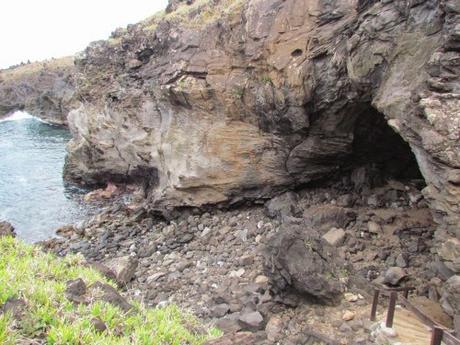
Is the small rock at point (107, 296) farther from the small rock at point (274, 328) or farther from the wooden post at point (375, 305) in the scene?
the wooden post at point (375, 305)

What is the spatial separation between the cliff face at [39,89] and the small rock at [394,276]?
6047 cm

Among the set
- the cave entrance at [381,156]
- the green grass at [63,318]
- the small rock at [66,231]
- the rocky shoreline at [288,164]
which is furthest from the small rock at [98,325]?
the small rock at [66,231]

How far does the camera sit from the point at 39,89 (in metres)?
75.2

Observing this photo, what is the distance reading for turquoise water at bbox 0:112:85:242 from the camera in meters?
24.4

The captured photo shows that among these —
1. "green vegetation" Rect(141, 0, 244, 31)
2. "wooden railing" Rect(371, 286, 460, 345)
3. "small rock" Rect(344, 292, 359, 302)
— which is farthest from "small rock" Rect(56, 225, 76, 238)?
"wooden railing" Rect(371, 286, 460, 345)

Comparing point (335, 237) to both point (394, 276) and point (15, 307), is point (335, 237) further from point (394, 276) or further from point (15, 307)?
point (15, 307)

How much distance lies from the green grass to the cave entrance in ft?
35.7

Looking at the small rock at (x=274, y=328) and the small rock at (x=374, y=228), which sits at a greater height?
the small rock at (x=374, y=228)

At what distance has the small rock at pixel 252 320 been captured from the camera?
10195 millimetres

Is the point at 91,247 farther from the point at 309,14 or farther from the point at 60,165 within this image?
the point at 60,165

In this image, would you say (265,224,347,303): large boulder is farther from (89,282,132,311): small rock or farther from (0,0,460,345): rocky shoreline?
(89,282,132,311): small rock

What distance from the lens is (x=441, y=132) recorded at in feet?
28.6

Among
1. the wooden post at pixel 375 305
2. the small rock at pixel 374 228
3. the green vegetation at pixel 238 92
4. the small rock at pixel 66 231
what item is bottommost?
the small rock at pixel 66 231

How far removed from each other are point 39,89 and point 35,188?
166 ft
